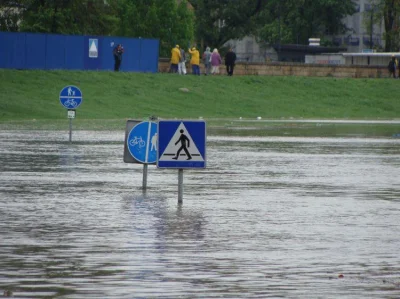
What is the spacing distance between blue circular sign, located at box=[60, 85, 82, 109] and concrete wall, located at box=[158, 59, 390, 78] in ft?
131

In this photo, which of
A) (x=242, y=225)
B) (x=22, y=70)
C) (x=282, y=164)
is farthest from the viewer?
(x=22, y=70)

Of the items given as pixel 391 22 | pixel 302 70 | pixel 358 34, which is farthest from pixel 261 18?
pixel 302 70

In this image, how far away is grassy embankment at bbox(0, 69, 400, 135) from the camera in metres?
55.8

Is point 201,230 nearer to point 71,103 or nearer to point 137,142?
point 137,142

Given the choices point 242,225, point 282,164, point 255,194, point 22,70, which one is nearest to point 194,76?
point 22,70

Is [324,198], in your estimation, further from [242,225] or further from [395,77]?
[395,77]

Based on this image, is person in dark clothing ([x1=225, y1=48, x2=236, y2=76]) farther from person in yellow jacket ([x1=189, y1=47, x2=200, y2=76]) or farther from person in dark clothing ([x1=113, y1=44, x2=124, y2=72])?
person in dark clothing ([x1=113, y1=44, x2=124, y2=72])

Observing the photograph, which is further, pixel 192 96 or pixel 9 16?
pixel 9 16

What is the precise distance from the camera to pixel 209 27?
422 ft

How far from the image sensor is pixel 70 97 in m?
34.6

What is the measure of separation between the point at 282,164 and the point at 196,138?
387 inches

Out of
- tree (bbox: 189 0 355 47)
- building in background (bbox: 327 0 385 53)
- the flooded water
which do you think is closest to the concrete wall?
tree (bbox: 189 0 355 47)

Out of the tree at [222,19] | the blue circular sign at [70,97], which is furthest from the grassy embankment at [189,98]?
the tree at [222,19]

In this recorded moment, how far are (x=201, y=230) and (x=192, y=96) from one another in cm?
5046
